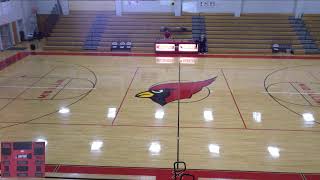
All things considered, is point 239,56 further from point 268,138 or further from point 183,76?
point 268,138

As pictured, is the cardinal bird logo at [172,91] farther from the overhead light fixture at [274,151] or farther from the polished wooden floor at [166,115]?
the overhead light fixture at [274,151]

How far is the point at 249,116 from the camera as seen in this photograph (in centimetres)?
962

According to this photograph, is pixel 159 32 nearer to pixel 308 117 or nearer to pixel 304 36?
pixel 304 36

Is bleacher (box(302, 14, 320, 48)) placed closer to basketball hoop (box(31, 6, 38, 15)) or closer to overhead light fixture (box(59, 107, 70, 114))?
overhead light fixture (box(59, 107, 70, 114))

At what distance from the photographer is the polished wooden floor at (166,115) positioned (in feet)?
24.4

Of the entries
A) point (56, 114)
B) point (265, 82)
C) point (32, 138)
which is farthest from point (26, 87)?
point (265, 82)

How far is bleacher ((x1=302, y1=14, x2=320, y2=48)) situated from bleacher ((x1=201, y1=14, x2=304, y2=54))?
1.08 metres

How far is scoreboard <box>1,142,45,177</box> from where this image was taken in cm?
587

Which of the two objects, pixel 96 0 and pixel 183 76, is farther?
pixel 96 0

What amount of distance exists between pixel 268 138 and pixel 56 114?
19.7 feet

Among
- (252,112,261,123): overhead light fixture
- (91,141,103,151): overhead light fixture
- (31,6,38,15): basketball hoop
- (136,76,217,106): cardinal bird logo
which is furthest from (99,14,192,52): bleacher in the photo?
(91,141,103,151): overhead light fixture

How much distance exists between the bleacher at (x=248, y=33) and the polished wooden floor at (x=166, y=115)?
2.99m

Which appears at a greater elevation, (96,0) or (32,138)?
(96,0)

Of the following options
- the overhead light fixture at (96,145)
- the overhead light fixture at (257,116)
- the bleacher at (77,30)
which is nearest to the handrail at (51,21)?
the bleacher at (77,30)
